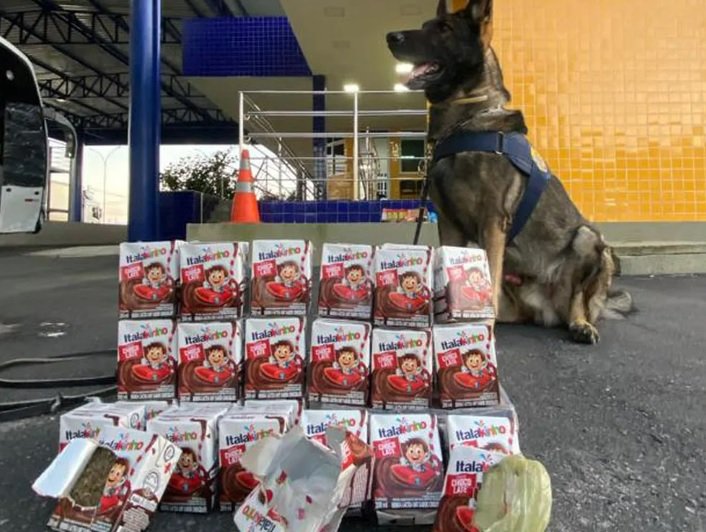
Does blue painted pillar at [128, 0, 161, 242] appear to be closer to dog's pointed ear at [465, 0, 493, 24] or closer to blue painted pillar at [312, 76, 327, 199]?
blue painted pillar at [312, 76, 327, 199]

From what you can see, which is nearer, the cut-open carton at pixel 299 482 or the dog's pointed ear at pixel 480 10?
the cut-open carton at pixel 299 482

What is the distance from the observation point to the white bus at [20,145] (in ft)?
7.23

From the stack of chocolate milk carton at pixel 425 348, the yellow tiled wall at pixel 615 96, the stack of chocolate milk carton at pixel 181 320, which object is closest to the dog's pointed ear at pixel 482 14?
the stack of chocolate milk carton at pixel 425 348

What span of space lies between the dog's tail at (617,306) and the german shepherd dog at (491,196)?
19 cm

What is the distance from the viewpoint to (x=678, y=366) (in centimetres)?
192

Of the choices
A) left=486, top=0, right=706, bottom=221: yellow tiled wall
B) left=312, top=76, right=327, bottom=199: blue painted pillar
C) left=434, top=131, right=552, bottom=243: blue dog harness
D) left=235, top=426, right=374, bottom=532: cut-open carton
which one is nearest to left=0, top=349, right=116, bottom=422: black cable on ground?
left=235, top=426, right=374, bottom=532: cut-open carton

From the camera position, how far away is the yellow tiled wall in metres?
4.91

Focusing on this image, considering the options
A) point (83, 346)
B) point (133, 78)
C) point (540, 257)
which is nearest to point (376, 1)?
point (133, 78)

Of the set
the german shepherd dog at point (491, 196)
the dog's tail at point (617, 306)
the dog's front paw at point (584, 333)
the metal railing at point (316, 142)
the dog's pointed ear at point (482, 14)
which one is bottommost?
the dog's front paw at point (584, 333)

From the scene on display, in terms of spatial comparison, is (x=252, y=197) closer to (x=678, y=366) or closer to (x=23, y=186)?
(x=23, y=186)

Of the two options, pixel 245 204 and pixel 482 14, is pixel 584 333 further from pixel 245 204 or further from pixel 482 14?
pixel 245 204

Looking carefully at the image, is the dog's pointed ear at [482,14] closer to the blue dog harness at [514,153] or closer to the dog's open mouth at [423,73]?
the dog's open mouth at [423,73]

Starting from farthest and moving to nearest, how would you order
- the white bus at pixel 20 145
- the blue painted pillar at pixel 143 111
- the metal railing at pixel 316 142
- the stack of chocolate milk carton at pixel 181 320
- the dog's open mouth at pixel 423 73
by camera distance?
the metal railing at pixel 316 142 < the blue painted pillar at pixel 143 111 < the dog's open mouth at pixel 423 73 < the white bus at pixel 20 145 < the stack of chocolate milk carton at pixel 181 320

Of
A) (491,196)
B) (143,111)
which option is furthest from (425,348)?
(143,111)
